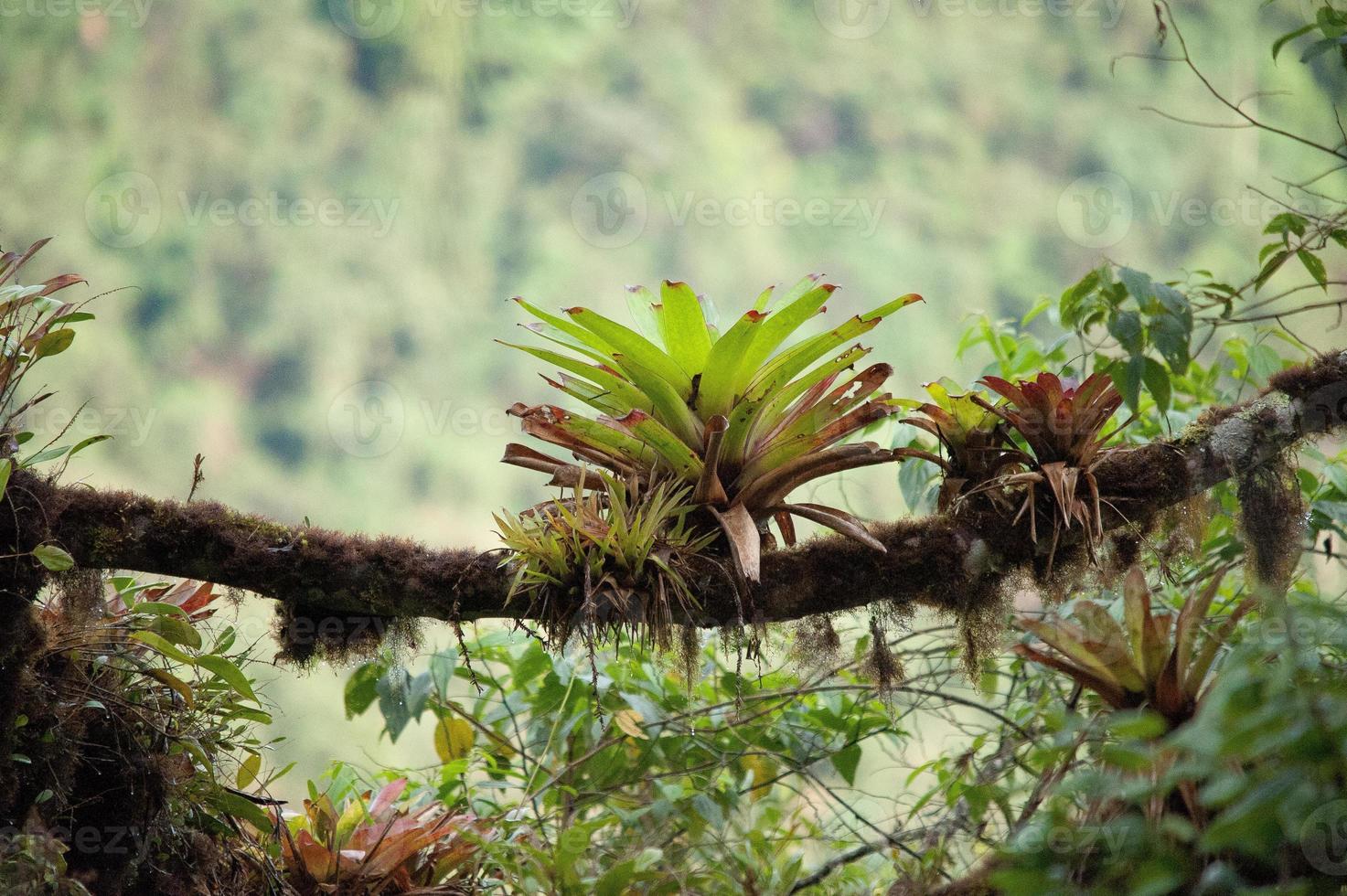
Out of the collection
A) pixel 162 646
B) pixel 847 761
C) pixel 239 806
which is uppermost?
pixel 162 646

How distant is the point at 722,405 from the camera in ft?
5.46

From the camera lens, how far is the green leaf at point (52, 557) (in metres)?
1.31

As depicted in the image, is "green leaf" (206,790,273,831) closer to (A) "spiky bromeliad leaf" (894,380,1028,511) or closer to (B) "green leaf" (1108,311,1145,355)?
(A) "spiky bromeliad leaf" (894,380,1028,511)

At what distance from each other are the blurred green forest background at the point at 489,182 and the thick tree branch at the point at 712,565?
210 inches

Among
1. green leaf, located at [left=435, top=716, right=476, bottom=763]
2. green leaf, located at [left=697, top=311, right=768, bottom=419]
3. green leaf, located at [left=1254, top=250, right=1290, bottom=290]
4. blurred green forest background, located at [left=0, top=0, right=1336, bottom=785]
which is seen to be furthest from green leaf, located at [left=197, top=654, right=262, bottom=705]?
blurred green forest background, located at [left=0, top=0, right=1336, bottom=785]

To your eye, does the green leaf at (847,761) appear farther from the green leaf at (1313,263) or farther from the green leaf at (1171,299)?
the green leaf at (1313,263)

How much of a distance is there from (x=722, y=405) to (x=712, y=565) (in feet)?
0.90

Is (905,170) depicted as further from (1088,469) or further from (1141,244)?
(1088,469)

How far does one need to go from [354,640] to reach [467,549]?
231 millimetres

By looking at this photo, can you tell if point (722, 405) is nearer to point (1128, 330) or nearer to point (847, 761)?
point (1128, 330)

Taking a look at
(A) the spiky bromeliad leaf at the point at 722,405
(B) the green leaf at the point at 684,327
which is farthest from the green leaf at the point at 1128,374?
(B) the green leaf at the point at 684,327

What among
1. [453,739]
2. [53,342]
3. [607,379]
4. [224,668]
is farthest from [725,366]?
[453,739]

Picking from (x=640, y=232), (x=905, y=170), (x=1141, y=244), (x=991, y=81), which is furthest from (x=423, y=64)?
(x=1141, y=244)

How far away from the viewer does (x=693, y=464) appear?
1.61 metres
